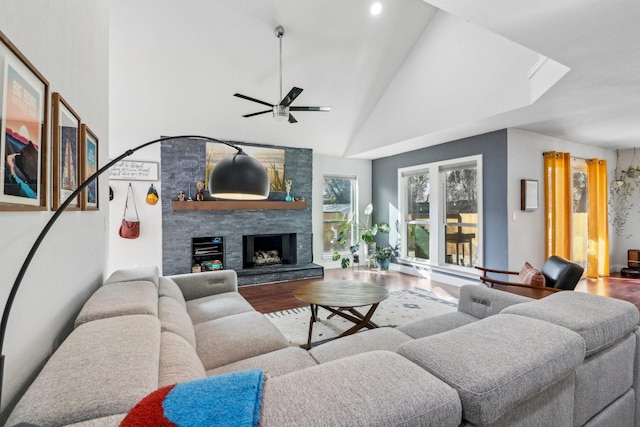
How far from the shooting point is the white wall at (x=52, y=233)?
3.15 ft

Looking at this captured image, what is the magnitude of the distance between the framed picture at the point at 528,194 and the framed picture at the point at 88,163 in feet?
16.0

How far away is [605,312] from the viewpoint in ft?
4.15

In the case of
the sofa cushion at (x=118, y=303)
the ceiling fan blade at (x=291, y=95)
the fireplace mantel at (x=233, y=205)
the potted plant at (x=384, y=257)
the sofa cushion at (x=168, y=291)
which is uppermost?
the ceiling fan blade at (x=291, y=95)

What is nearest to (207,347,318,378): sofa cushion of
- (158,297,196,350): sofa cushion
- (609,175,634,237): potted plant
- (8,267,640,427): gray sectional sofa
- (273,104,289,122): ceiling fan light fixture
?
(8,267,640,427): gray sectional sofa

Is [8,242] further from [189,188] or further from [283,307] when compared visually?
[189,188]

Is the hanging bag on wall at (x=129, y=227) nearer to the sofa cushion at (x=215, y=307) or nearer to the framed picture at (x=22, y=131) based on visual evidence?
the sofa cushion at (x=215, y=307)

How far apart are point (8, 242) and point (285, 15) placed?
3308 millimetres

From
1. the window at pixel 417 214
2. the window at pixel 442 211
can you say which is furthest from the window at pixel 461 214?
the window at pixel 417 214

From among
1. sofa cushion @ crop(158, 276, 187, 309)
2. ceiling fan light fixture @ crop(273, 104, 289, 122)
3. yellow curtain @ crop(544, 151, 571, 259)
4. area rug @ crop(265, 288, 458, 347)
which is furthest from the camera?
yellow curtain @ crop(544, 151, 571, 259)

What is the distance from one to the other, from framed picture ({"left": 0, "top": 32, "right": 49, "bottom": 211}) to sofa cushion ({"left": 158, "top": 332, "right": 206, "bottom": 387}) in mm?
695

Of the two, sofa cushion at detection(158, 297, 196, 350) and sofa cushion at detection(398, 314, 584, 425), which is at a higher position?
sofa cushion at detection(398, 314, 584, 425)

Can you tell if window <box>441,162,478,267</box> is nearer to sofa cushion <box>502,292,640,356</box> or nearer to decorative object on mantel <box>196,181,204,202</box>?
sofa cushion <box>502,292,640,356</box>

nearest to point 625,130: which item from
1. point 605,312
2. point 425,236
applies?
point 425,236

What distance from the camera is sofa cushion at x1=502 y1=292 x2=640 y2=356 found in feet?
3.80
